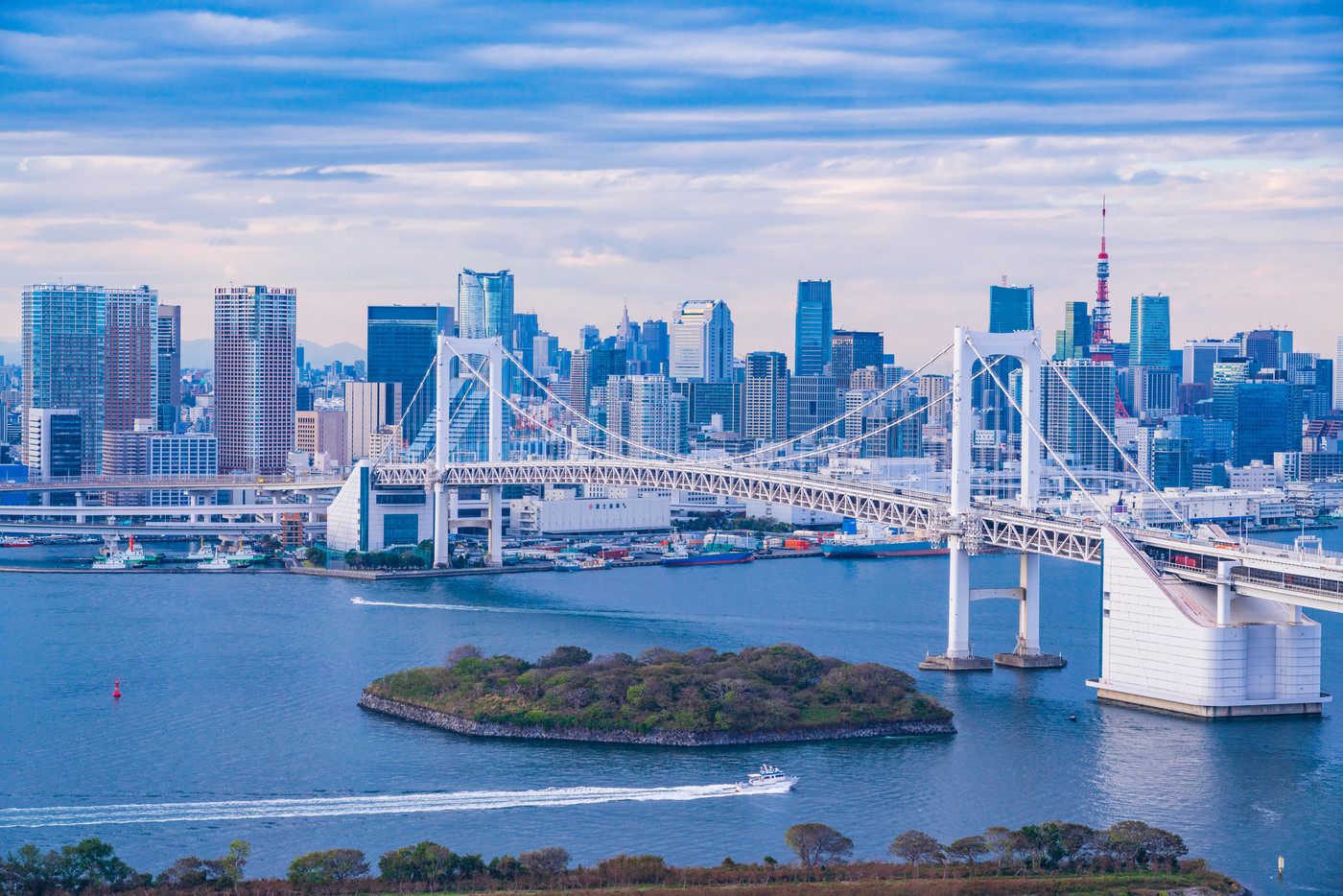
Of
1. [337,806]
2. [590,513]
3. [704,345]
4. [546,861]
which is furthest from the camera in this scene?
[704,345]

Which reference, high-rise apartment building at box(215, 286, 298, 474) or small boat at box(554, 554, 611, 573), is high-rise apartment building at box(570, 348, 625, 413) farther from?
small boat at box(554, 554, 611, 573)

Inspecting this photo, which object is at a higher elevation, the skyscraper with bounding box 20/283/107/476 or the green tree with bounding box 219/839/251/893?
the skyscraper with bounding box 20/283/107/476

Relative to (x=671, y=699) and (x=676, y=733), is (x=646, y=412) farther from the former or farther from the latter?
(x=676, y=733)

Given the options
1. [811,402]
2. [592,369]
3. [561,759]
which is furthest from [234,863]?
[592,369]

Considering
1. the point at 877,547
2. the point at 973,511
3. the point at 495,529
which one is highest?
the point at 973,511

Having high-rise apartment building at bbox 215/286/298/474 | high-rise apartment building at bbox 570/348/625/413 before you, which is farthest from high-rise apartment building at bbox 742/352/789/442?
high-rise apartment building at bbox 215/286/298/474
